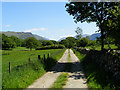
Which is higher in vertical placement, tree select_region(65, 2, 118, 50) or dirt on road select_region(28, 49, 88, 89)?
tree select_region(65, 2, 118, 50)

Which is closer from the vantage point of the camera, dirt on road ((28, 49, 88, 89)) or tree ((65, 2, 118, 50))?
dirt on road ((28, 49, 88, 89))

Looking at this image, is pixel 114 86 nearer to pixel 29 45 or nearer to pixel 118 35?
pixel 118 35

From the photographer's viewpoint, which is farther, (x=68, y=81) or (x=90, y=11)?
(x=90, y=11)

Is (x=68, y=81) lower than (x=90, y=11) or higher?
lower

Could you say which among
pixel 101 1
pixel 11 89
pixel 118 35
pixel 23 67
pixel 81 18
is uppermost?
pixel 101 1

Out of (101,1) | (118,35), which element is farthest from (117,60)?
(101,1)

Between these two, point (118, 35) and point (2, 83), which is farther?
point (118, 35)

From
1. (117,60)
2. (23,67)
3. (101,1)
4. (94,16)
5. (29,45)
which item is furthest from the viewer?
(29,45)

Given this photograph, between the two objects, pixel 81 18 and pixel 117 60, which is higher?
pixel 81 18

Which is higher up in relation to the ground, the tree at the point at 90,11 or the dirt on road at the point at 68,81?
the tree at the point at 90,11

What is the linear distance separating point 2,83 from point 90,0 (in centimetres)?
1558

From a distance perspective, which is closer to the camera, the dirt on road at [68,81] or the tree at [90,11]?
the dirt on road at [68,81]

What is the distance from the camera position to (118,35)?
9781 millimetres

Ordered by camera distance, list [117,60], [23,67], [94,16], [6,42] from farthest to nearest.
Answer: [6,42], [94,16], [23,67], [117,60]
